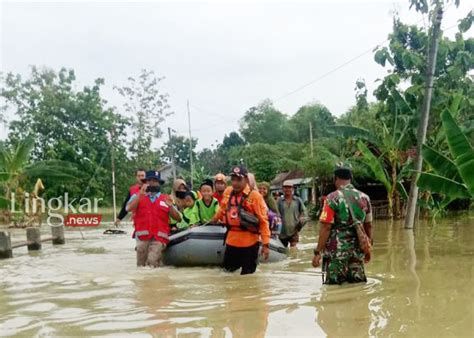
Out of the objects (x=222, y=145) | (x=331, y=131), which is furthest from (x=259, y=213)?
(x=222, y=145)

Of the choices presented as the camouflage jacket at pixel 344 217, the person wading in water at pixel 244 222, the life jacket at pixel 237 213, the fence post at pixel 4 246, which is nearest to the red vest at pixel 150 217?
the person wading in water at pixel 244 222

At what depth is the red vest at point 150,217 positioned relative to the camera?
774cm

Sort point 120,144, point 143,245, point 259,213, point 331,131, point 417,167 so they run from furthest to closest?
point 120,144, point 331,131, point 417,167, point 143,245, point 259,213

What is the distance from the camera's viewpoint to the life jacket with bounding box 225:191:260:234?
6.63 m

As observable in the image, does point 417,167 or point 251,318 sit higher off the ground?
point 417,167

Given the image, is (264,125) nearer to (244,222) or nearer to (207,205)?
(207,205)

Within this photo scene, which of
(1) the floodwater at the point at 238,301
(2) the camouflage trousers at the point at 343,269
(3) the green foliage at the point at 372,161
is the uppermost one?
(3) the green foliage at the point at 372,161

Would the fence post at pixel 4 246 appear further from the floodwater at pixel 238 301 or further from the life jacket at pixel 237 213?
the life jacket at pixel 237 213

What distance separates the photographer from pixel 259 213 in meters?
6.62

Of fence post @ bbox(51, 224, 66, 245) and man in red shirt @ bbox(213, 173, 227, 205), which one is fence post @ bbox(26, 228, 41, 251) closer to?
fence post @ bbox(51, 224, 66, 245)

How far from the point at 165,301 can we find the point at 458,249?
6.78 meters

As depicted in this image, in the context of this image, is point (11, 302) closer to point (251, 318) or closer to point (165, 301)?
point (165, 301)

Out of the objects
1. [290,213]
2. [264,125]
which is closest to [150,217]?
[290,213]

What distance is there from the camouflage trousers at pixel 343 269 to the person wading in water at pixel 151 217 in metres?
2.80
